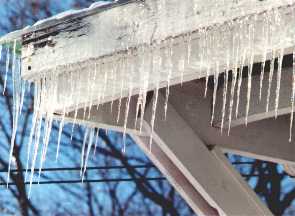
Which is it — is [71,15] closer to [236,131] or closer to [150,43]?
[150,43]

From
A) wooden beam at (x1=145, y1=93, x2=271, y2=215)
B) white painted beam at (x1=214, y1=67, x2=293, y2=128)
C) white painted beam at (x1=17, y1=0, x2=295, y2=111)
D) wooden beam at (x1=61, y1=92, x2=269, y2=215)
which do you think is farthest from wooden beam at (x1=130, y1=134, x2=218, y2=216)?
white painted beam at (x1=17, y1=0, x2=295, y2=111)

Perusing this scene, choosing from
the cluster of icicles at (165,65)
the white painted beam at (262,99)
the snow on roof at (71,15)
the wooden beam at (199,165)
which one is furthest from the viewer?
the wooden beam at (199,165)

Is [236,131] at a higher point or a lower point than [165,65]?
higher

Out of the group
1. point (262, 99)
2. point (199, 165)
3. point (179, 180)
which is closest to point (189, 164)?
point (199, 165)

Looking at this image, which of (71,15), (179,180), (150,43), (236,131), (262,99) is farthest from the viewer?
(236,131)

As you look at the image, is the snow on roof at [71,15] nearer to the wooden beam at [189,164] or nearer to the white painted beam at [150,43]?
the white painted beam at [150,43]

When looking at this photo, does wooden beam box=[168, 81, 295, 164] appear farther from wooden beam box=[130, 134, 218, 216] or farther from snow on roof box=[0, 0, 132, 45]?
snow on roof box=[0, 0, 132, 45]

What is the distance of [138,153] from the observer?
11.4 m

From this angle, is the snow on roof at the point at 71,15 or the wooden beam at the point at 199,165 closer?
the snow on roof at the point at 71,15

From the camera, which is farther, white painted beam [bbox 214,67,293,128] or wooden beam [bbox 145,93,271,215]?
wooden beam [bbox 145,93,271,215]

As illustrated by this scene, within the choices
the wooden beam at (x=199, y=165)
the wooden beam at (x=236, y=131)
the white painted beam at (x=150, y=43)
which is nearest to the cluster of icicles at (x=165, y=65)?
the white painted beam at (x=150, y=43)

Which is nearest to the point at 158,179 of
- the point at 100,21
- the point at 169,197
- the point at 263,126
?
the point at 169,197

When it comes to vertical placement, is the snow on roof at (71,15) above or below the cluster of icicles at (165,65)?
above

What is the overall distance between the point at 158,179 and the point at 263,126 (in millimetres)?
7966
